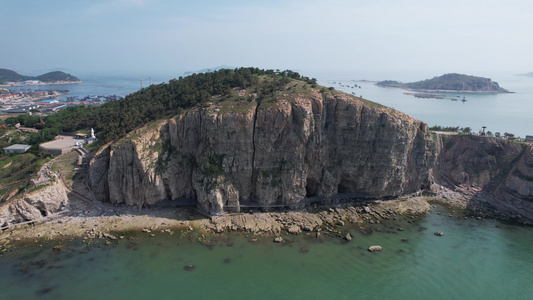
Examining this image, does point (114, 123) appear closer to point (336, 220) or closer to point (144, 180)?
point (144, 180)

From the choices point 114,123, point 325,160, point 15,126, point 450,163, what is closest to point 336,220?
point 325,160

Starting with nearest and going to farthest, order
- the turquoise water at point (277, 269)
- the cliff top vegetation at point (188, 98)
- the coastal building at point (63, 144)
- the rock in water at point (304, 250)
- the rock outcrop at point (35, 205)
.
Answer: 1. the turquoise water at point (277, 269)
2. the rock in water at point (304, 250)
3. the rock outcrop at point (35, 205)
4. the cliff top vegetation at point (188, 98)
5. the coastal building at point (63, 144)

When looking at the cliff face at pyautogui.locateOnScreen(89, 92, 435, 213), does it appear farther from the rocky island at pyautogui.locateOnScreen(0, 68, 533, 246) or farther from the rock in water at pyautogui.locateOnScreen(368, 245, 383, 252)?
the rock in water at pyautogui.locateOnScreen(368, 245, 383, 252)

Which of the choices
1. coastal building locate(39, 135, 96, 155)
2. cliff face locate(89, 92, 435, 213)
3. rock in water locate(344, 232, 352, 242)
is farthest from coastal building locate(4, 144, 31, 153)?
rock in water locate(344, 232, 352, 242)

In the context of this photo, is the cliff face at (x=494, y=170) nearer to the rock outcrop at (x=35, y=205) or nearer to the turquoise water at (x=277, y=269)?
the turquoise water at (x=277, y=269)

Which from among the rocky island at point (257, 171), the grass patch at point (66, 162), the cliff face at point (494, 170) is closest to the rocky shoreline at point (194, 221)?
the rocky island at point (257, 171)

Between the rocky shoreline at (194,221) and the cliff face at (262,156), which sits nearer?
the rocky shoreline at (194,221)
